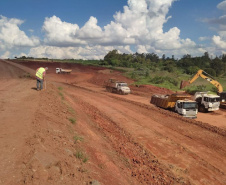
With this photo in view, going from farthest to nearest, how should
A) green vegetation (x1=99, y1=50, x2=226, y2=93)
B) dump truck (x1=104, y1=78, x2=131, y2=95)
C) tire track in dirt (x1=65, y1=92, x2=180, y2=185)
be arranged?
1. green vegetation (x1=99, y1=50, x2=226, y2=93)
2. dump truck (x1=104, y1=78, x2=131, y2=95)
3. tire track in dirt (x1=65, y1=92, x2=180, y2=185)

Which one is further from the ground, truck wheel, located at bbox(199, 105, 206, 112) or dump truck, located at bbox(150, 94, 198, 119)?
dump truck, located at bbox(150, 94, 198, 119)

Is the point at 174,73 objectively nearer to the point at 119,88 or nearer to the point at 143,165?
the point at 119,88

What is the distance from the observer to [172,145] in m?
14.4

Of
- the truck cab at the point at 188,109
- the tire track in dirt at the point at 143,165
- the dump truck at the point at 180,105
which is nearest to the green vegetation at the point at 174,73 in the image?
the dump truck at the point at 180,105

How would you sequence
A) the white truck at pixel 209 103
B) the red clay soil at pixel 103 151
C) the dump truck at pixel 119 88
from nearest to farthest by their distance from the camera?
the red clay soil at pixel 103 151 → the white truck at pixel 209 103 → the dump truck at pixel 119 88

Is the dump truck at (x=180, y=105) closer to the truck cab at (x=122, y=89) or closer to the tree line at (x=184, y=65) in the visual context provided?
the truck cab at (x=122, y=89)

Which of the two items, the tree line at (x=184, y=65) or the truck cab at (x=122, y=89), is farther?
Result: the tree line at (x=184, y=65)

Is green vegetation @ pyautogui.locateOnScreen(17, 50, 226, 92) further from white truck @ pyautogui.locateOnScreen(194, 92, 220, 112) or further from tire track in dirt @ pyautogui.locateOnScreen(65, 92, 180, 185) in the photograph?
tire track in dirt @ pyautogui.locateOnScreen(65, 92, 180, 185)

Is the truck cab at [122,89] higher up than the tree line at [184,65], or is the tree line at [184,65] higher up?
the tree line at [184,65]

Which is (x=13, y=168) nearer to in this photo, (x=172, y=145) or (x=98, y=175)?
(x=98, y=175)

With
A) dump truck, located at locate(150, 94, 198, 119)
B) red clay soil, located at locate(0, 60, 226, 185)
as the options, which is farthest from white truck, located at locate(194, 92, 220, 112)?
red clay soil, located at locate(0, 60, 226, 185)

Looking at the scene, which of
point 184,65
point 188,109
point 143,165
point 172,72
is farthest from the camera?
point 184,65

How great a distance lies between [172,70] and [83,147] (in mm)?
66404

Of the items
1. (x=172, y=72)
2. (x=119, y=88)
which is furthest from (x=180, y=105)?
(x=172, y=72)
